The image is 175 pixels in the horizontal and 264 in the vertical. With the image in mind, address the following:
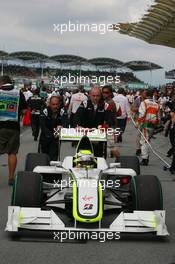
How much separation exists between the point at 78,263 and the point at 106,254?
1.32ft

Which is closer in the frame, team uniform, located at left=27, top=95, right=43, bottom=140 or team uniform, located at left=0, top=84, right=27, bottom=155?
team uniform, located at left=0, top=84, right=27, bottom=155

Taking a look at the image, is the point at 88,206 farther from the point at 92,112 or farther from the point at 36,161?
the point at 92,112

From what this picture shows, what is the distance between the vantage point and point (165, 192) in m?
10.0

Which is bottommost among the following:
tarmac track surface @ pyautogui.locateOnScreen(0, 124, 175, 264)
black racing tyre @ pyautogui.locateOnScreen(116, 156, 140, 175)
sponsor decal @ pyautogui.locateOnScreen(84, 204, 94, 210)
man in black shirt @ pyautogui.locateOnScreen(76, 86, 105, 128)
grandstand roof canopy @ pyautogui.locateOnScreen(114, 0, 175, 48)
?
tarmac track surface @ pyautogui.locateOnScreen(0, 124, 175, 264)

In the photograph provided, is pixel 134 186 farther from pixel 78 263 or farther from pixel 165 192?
pixel 165 192

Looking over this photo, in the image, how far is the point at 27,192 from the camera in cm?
683

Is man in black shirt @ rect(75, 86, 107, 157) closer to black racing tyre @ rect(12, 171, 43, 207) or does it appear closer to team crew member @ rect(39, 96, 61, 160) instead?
team crew member @ rect(39, 96, 61, 160)

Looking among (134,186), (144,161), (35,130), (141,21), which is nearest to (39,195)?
(134,186)

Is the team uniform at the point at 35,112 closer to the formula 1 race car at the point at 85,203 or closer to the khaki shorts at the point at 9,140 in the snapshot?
the khaki shorts at the point at 9,140

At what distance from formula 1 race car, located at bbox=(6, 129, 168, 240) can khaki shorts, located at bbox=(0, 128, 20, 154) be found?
2738 millimetres

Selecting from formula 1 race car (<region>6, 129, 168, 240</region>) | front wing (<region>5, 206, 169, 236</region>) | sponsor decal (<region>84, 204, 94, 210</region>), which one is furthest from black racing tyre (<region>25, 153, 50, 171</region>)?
sponsor decal (<region>84, 204, 94, 210</region>)

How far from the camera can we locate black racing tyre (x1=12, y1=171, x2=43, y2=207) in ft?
22.3

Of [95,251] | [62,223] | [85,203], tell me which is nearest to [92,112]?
[85,203]

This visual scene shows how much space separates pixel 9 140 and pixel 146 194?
4051 millimetres
